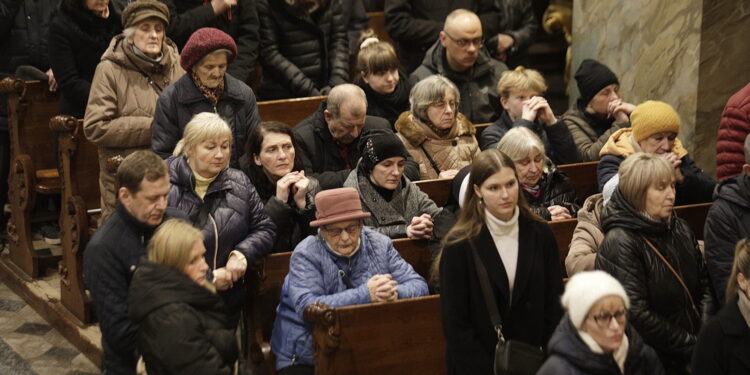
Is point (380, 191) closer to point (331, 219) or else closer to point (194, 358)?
point (331, 219)

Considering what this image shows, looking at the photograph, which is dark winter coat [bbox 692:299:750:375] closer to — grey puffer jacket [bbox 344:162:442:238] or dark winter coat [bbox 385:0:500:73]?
grey puffer jacket [bbox 344:162:442:238]

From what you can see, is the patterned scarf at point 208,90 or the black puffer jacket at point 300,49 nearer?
the patterned scarf at point 208,90

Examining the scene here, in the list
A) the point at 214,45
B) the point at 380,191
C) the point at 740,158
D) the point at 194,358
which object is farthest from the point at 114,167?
the point at 740,158

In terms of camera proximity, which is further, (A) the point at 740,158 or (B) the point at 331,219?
(A) the point at 740,158

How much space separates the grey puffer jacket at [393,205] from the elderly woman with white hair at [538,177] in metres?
0.43

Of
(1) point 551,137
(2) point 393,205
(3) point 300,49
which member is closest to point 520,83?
(1) point 551,137

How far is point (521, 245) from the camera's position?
12.8 ft

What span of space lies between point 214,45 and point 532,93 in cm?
175

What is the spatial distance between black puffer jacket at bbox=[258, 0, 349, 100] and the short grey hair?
103cm

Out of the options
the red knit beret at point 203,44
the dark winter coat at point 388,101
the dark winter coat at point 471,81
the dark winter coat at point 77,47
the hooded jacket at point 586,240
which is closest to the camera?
the hooded jacket at point 586,240

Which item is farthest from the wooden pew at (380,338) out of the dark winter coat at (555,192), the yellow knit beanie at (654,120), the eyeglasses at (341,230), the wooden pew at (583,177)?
the wooden pew at (583,177)

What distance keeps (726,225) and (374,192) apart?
4.94ft

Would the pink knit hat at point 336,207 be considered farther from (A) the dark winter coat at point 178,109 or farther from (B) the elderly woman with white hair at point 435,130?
(B) the elderly woman with white hair at point 435,130

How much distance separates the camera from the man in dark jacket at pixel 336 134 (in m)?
5.47
